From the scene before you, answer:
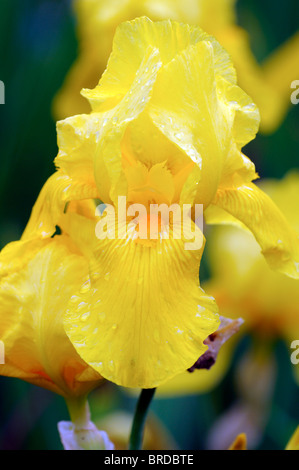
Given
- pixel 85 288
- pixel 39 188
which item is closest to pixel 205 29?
pixel 39 188

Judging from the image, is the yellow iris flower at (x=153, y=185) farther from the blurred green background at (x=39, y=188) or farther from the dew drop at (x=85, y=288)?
the blurred green background at (x=39, y=188)

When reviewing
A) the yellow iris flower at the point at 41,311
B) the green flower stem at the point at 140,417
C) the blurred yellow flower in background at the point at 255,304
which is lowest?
the blurred yellow flower in background at the point at 255,304

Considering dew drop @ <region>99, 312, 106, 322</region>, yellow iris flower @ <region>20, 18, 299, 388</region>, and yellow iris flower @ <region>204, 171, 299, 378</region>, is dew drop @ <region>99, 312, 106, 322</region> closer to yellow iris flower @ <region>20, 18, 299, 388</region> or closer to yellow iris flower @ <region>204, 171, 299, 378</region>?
yellow iris flower @ <region>20, 18, 299, 388</region>

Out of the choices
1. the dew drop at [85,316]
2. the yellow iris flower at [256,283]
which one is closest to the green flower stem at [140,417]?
the dew drop at [85,316]

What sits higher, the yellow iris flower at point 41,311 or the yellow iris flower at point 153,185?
the yellow iris flower at point 153,185

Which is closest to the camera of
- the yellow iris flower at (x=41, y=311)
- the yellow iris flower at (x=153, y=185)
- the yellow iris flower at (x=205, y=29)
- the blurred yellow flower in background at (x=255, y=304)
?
the yellow iris flower at (x=153, y=185)
